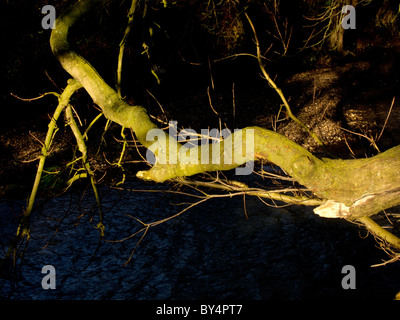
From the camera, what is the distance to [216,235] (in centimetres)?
793

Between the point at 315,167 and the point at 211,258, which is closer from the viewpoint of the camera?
the point at 315,167

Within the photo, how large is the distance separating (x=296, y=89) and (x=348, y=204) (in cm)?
1350

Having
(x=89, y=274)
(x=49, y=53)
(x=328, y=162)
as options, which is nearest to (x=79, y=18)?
(x=328, y=162)

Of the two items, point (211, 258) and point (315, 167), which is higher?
point (211, 258)

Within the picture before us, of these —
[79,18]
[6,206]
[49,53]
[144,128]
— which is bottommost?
[144,128]

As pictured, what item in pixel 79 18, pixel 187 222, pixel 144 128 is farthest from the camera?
pixel 187 222

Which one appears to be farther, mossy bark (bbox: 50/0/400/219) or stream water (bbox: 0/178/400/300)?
stream water (bbox: 0/178/400/300)

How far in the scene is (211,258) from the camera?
23.7ft

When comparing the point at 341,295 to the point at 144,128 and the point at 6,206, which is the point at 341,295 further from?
the point at 6,206

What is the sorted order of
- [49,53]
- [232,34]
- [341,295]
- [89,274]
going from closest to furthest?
[341,295] → [89,274] → [49,53] → [232,34]

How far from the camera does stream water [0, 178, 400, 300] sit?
6.38 meters

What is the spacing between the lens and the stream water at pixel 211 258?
6379 mm

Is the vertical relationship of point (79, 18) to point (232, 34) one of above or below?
below

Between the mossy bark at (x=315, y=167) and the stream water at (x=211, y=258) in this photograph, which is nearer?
the mossy bark at (x=315, y=167)
